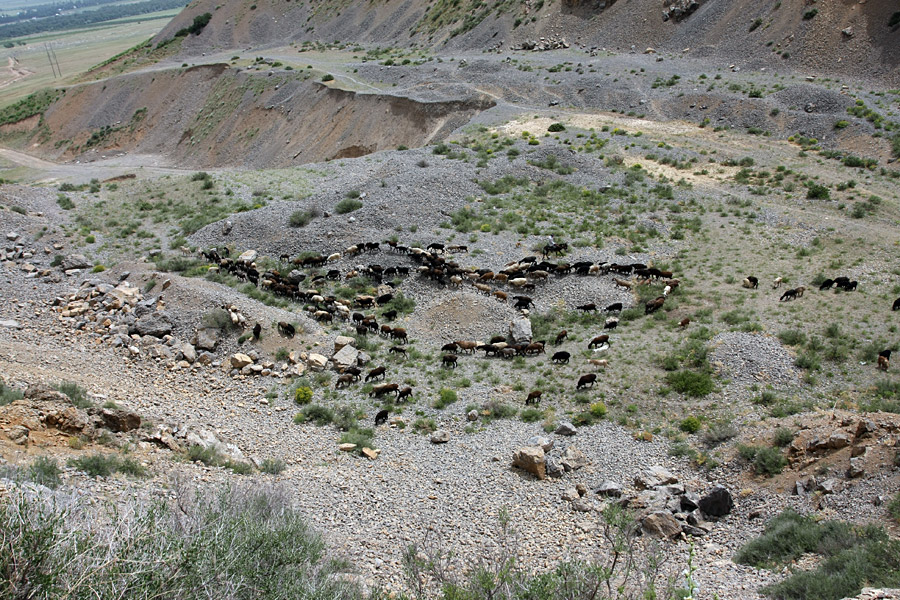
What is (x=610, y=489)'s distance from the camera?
50.7ft

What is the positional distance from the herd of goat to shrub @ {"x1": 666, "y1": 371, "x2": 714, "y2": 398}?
2832 millimetres

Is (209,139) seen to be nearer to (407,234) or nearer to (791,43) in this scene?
(407,234)

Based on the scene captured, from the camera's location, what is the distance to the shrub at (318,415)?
19562mm

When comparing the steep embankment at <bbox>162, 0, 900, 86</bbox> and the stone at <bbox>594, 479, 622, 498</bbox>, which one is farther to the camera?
the steep embankment at <bbox>162, 0, 900, 86</bbox>

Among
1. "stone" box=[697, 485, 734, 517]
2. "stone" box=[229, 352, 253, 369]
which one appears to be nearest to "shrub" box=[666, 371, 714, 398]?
"stone" box=[697, 485, 734, 517]

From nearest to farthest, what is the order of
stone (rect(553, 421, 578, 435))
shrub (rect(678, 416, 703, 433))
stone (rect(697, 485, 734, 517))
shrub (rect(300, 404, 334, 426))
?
stone (rect(697, 485, 734, 517)), shrub (rect(678, 416, 703, 433)), stone (rect(553, 421, 578, 435)), shrub (rect(300, 404, 334, 426))

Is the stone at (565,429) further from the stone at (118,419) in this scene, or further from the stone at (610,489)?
the stone at (118,419)

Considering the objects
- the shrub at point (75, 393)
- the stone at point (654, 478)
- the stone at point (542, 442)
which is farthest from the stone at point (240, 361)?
the stone at point (654, 478)

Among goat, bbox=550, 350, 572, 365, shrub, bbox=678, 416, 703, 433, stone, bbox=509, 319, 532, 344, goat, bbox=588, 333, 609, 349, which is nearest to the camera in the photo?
shrub, bbox=678, 416, 703, 433

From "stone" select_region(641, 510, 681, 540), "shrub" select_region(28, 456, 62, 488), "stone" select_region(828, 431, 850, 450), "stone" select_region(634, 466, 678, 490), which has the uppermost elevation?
"shrub" select_region(28, 456, 62, 488)

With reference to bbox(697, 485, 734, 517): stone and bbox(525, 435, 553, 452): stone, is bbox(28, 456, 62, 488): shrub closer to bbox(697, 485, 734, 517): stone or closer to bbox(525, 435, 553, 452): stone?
bbox(525, 435, 553, 452): stone

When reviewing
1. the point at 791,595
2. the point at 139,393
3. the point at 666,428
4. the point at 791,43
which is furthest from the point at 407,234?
the point at 791,43

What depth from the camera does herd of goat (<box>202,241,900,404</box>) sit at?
23.1 m

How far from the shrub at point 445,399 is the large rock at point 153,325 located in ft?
36.5
